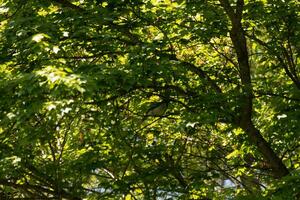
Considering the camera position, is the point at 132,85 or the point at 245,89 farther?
the point at 245,89

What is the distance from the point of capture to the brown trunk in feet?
21.0

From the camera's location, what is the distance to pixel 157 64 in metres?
5.71

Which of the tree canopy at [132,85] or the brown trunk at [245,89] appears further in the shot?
the brown trunk at [245,89]

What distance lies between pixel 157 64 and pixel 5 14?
10.5ft

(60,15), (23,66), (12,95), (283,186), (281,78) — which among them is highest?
(281,78)

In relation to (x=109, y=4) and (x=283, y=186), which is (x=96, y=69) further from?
→ (x=283, y=186)

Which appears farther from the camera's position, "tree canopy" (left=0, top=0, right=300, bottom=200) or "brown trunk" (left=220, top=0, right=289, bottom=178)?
"brown trunk" (left=220, top=0, right=289, bottom=178)

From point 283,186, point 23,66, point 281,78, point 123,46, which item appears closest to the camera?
point 283,186

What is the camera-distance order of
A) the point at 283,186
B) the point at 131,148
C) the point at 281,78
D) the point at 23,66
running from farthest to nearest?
1. the point at 281,78
2. the point at 131,148
3. the point at 23,66
4. the point at 283,186

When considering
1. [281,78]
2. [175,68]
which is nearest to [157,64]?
[175,68]

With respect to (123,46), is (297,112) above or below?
below

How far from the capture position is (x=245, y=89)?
21.5ft

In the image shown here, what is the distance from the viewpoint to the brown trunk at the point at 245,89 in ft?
21.0

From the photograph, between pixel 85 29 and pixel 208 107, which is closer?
pixel 85 29
